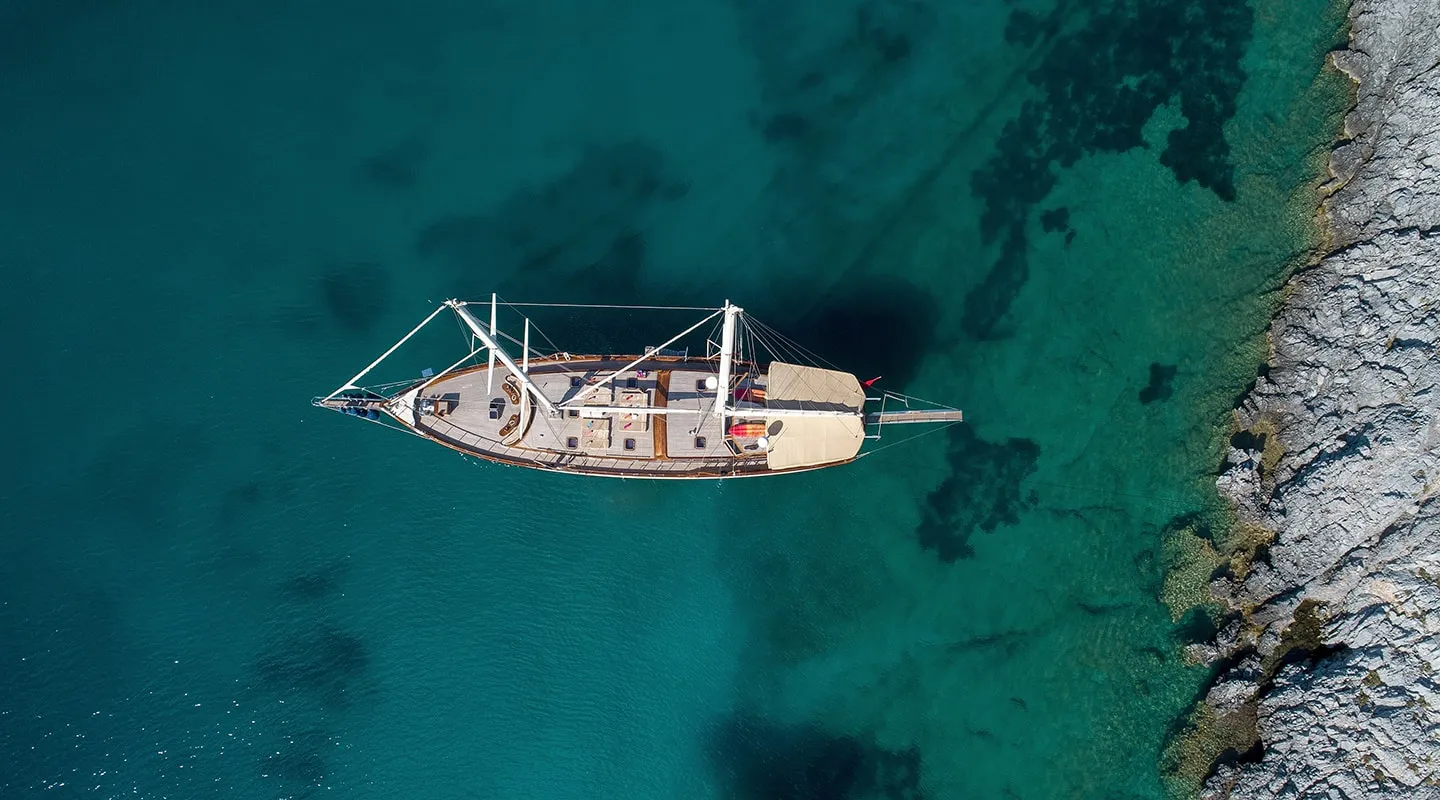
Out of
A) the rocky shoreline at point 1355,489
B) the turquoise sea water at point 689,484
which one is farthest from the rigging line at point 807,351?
the rocky shoreline at point 1355,489

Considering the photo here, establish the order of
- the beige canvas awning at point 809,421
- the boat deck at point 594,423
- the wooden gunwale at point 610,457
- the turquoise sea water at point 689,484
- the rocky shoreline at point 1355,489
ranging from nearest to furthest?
the rocky shoreline at point 1355,489 < the beige canvas awning at point 809,421 < the wooden gunwale at point 610,457 < the boat deck at point 594,423 < the turquoise sea water at point 689,484

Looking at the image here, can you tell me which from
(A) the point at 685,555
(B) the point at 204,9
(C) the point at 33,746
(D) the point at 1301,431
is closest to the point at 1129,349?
(D) the point at 1301,431

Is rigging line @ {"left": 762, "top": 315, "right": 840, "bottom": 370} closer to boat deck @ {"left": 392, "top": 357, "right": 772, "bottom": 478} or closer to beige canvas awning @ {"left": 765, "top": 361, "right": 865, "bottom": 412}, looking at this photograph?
beige canvas awning @ {"left": 765, "top": 361, "right": 865, "bottom": 412}

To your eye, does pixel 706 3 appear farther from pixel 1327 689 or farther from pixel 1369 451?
pixel 1327 689

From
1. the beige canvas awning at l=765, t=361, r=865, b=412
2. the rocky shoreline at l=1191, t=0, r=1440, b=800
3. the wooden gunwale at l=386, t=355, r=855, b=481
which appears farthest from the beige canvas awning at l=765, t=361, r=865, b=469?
the rocky shoreline at l=1191, t=0, r=1440, b=800

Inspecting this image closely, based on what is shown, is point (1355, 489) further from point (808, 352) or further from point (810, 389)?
point (808, 352)

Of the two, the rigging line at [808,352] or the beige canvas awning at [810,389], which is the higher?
the rigging line at [808,352]

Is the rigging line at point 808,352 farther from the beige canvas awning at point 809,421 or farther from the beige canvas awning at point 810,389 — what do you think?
the beige canvas awning at point 809,421
